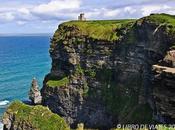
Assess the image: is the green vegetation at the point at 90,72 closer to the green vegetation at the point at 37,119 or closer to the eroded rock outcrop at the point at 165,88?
the green vegetation at the point at 37,119

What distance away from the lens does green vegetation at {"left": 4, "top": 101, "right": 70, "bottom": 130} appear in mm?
82062

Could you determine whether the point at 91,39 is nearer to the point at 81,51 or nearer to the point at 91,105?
the point at 81,51

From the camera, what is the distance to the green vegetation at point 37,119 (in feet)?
269

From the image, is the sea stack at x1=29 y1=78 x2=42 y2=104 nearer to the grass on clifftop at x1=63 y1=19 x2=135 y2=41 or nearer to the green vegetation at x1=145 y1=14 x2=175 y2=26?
the grass on clifftop at x1=63 y1=19 x2=135 y2=41

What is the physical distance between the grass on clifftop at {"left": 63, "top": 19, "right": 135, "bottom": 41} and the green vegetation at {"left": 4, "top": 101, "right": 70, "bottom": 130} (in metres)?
29.2

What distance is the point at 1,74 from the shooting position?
19775 cm

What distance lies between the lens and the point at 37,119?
3322 inches

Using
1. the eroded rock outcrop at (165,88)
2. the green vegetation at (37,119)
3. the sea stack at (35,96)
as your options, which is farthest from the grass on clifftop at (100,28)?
the eroded rock outcrop at (165,88)

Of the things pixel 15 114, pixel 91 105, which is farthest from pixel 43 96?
pixel 15 114

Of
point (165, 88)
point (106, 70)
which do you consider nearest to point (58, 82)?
point (106, 70)

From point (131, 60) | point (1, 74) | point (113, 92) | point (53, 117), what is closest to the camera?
point (53, 117)

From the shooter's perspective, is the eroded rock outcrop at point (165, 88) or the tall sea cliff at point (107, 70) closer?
the eroded rock outcrop at point (165, 88)

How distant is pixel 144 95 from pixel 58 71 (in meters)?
31.5

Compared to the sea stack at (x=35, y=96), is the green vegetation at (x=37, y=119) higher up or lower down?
higher up
